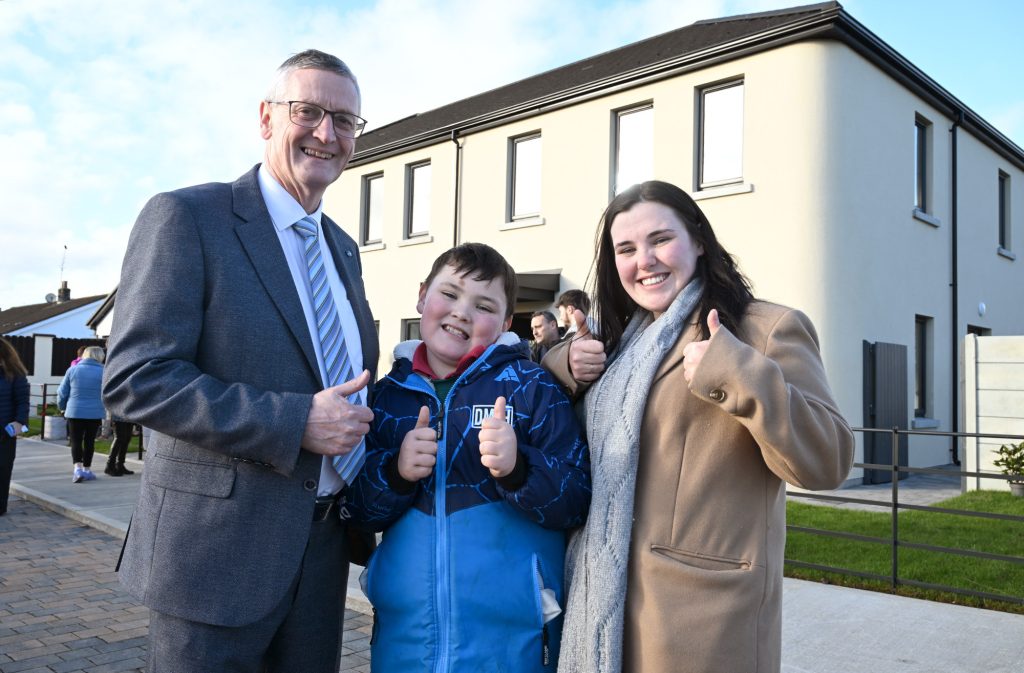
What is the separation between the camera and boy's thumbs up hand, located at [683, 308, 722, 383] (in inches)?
73.2

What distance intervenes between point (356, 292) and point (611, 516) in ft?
3.62

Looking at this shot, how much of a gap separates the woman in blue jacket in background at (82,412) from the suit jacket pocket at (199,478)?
33.0ft

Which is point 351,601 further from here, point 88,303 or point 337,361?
point 88,303

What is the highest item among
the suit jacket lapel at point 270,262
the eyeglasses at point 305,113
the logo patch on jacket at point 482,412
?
the eyeglasses at point 305,113

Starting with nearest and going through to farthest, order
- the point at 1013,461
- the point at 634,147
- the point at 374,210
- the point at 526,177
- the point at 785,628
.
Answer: the point at 785,628, the point at 1013,461, the point at 634,147, the point at 526,177, the point at 374,210

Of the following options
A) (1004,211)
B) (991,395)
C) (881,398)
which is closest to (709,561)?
(991,395)

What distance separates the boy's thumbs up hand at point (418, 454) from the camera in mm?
2068

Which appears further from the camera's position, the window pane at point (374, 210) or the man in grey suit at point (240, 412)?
the window pane at point (374, 210)

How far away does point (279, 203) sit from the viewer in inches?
89.1

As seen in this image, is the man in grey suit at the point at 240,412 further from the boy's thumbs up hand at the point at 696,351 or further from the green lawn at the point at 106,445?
the green lawn at the point at 106,445

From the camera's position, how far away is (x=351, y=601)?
5277 millimetres

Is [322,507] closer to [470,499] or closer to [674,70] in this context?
[470,499]

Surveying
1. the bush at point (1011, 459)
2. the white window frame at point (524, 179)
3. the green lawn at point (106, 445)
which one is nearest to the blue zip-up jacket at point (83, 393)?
the green lawn at point (106, 445)

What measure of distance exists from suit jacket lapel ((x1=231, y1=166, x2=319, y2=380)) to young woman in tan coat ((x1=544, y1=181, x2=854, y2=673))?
2.87ft
